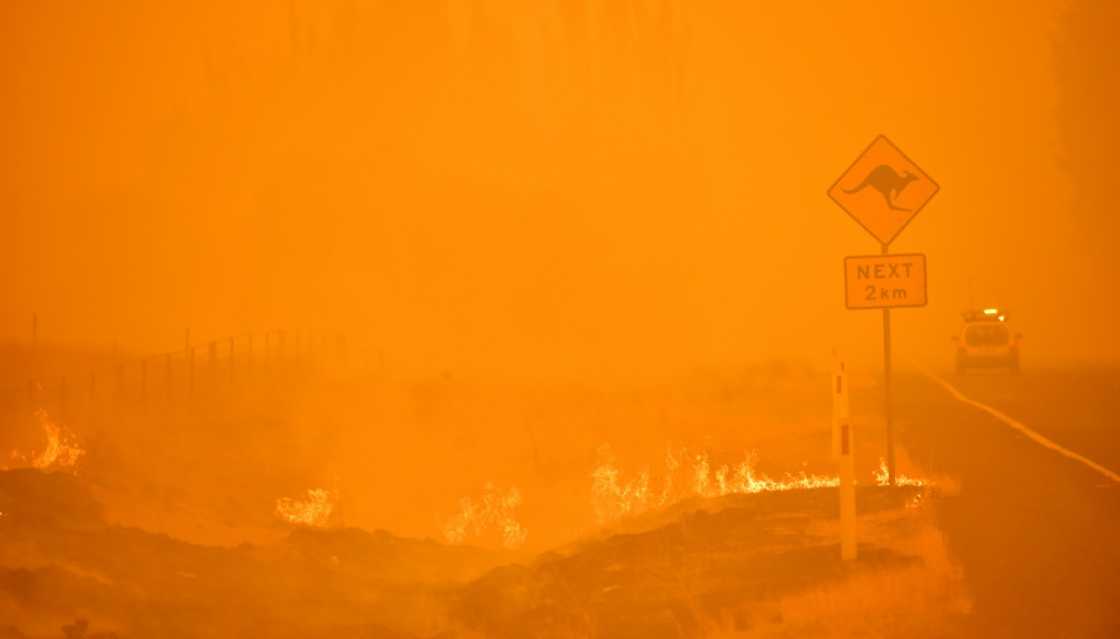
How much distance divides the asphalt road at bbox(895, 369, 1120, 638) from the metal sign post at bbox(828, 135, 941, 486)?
5.80 feet

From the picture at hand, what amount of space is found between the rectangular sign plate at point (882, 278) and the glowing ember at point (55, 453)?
1186 cm

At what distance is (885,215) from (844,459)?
4848 mm

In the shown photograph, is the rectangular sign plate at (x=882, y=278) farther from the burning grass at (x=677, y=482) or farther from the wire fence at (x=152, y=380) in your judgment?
the wire fence at (x=152, y=380)

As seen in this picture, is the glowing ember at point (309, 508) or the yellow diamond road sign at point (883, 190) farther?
the glowing ember at point (309, 508)

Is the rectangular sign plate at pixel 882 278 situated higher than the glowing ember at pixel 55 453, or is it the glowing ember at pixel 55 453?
the rectangular sign plate at pixel 882 278

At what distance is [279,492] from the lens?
20.3m

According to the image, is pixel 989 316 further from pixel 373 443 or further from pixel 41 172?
pixel 41 172

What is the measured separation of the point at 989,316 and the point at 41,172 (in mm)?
71681

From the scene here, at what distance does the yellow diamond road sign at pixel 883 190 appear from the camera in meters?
13.9

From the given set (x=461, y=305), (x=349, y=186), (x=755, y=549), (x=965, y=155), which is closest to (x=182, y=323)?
(x=461, y=305)

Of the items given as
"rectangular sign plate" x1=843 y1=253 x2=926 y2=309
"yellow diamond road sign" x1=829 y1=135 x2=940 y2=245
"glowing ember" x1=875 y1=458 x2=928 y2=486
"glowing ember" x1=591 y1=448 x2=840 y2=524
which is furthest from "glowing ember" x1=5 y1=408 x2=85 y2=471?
"yellow diamond road sign" x1=829 y1=135 x2=940 y2=245

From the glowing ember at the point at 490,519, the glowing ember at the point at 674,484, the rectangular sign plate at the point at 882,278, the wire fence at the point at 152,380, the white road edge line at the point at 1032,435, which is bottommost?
the glowing ember at the point at 490,519

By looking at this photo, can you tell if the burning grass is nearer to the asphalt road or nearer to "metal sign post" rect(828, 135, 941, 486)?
the asphalt road

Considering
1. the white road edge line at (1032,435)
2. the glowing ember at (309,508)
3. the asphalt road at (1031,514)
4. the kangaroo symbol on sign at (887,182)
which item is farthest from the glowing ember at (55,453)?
the white road edge line at (1032,435)
